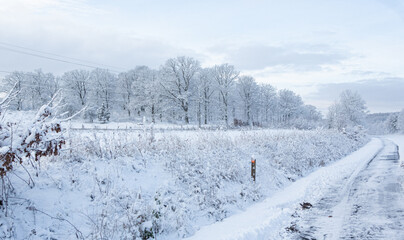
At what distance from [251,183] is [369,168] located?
8.48 m

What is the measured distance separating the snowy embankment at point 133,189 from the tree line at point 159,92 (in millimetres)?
26626

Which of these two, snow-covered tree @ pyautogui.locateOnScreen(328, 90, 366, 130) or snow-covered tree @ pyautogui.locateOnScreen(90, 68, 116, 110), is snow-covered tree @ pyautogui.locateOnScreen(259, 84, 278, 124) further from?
snow-covered tree @ pyautogui.locateOnScreen(90, 68, 116, 110)

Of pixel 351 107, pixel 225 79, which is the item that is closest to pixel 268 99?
pixel 351 107

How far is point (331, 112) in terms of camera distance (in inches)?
2489

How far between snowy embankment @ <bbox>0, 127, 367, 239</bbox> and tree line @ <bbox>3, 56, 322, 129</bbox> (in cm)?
2663

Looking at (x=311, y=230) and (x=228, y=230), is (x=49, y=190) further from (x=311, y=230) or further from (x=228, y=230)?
(x=311, y=230)

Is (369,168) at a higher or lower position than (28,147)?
lower

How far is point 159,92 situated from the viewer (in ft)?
133

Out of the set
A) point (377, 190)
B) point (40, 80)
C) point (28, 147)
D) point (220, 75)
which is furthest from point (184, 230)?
point (40, 80)

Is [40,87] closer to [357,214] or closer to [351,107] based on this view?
[357,214]

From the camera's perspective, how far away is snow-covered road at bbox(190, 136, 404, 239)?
17.2ft

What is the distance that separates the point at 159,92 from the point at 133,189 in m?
35.6

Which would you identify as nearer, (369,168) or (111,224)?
(111,224)

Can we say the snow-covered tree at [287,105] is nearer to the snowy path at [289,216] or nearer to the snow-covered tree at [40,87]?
the snow-covered tree at [40,87]
